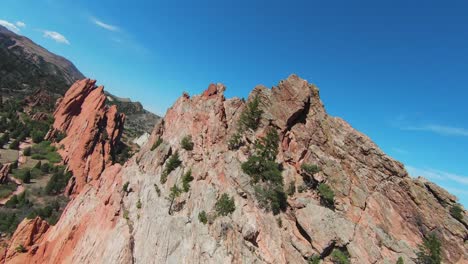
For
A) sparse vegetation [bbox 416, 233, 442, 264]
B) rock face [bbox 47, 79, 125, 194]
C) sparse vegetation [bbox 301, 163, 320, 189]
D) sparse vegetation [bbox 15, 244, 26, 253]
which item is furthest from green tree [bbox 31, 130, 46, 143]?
sparse vegetation [bbox 416, 233, 442, 264]

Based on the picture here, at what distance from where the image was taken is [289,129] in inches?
1800

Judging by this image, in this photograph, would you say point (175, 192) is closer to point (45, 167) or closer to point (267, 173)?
point (267, 173)

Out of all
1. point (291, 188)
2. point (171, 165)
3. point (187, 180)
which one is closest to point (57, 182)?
point (171, 165)

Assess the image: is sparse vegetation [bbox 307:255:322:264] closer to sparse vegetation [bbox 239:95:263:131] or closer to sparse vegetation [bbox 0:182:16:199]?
sparse vegetation [bbox 239:95:263:131]

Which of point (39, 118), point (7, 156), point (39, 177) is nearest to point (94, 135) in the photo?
point (39, 177)

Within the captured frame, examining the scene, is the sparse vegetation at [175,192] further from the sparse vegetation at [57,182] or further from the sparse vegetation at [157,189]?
the sparse vegetation at [57,182]

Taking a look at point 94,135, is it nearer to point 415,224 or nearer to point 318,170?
point 318,170

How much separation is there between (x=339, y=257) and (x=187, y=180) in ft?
73.0

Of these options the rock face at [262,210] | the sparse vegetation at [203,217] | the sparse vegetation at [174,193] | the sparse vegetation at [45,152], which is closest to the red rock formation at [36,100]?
the sparse vegetation at [45,152]

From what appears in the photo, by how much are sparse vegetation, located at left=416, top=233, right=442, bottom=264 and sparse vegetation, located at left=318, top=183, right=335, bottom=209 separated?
422 inches

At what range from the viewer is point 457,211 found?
121 ft

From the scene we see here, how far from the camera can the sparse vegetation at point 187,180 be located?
42263 millimetres

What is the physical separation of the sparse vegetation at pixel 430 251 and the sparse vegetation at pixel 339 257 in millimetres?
8670

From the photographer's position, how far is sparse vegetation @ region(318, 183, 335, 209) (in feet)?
123
